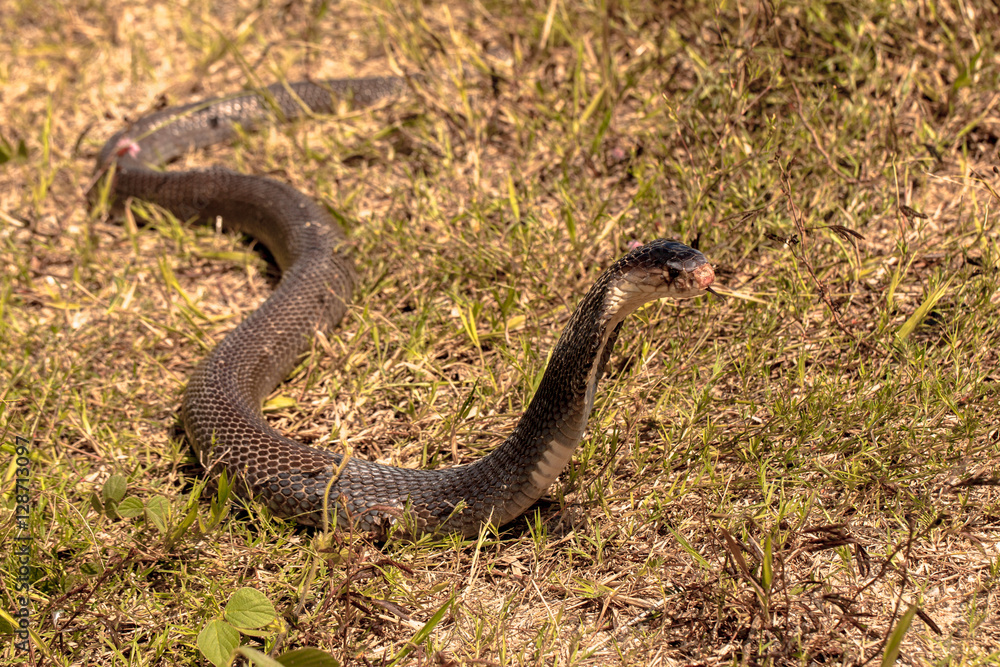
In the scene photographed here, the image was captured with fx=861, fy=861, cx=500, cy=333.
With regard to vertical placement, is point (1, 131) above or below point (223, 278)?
above

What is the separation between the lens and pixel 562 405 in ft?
8.21

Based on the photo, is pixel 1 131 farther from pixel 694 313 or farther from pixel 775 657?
pixel 775 657

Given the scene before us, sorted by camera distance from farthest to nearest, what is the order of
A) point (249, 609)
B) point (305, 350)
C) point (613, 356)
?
1. point (305, 350)
2. point (613, 356)
3. point (249, 609)

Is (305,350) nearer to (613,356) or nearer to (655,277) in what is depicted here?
(613,356)

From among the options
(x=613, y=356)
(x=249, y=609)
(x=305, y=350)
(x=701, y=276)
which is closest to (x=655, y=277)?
(x=701, y=276)

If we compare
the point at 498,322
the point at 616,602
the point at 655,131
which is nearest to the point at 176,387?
the point at 498,322

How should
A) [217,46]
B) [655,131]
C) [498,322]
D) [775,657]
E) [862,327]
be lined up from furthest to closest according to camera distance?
[217,46] → [655,131] → [498,322] → [862,327] → [775,657]

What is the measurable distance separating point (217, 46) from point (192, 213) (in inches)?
67.7

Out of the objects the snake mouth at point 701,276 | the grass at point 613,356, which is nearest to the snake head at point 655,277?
the snake mouth at point 701,276

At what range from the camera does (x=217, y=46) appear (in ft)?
19.7

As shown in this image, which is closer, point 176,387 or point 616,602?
point 616,602

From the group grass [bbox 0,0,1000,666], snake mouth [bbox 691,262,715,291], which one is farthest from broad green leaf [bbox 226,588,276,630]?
snake mouth [bbox 691,262,715,291]

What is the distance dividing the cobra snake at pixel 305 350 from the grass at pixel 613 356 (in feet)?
0.39

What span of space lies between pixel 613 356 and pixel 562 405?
0.90 m
